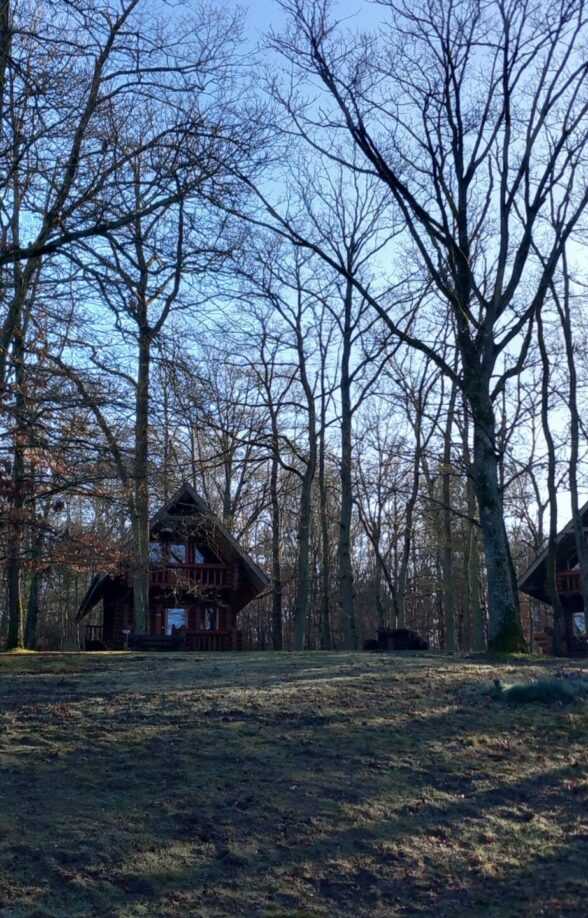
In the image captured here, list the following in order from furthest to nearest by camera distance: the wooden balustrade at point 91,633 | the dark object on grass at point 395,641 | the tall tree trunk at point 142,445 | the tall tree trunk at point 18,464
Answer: the wooden balustrade at point 91,633 → the dark object on grass at point 395,641 → the tall tree trunk at point 18,464 → the tall tree trunk at point 142,445

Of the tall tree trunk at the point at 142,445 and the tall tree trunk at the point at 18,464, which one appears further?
the tall tree trunk at the point at 18,464

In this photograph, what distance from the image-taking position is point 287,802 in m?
6.32

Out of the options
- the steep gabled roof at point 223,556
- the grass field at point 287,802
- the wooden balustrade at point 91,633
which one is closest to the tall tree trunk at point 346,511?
the steep gabled roof at point 223,556

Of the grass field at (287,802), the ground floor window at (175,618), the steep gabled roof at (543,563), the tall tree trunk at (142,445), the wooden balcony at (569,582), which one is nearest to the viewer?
the grass field at (287,802)

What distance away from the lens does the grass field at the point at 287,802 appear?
5133 millimetres

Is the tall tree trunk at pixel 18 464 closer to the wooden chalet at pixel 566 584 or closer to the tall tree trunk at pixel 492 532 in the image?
the tall tree trunk at pixel 492 532

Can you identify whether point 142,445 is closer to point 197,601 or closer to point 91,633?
point 197,601

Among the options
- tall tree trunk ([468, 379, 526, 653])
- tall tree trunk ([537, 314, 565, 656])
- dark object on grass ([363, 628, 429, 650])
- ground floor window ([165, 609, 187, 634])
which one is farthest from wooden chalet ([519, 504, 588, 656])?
tall tree trunk ([468, 379, 526, 653])

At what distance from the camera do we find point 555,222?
2008 cm

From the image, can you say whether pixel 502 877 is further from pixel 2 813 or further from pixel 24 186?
pixel 24 186

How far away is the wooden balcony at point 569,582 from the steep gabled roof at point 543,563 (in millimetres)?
883

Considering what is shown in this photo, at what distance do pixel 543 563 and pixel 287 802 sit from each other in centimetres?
2837

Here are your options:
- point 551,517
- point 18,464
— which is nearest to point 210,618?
point 551,517

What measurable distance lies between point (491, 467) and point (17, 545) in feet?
23.6
